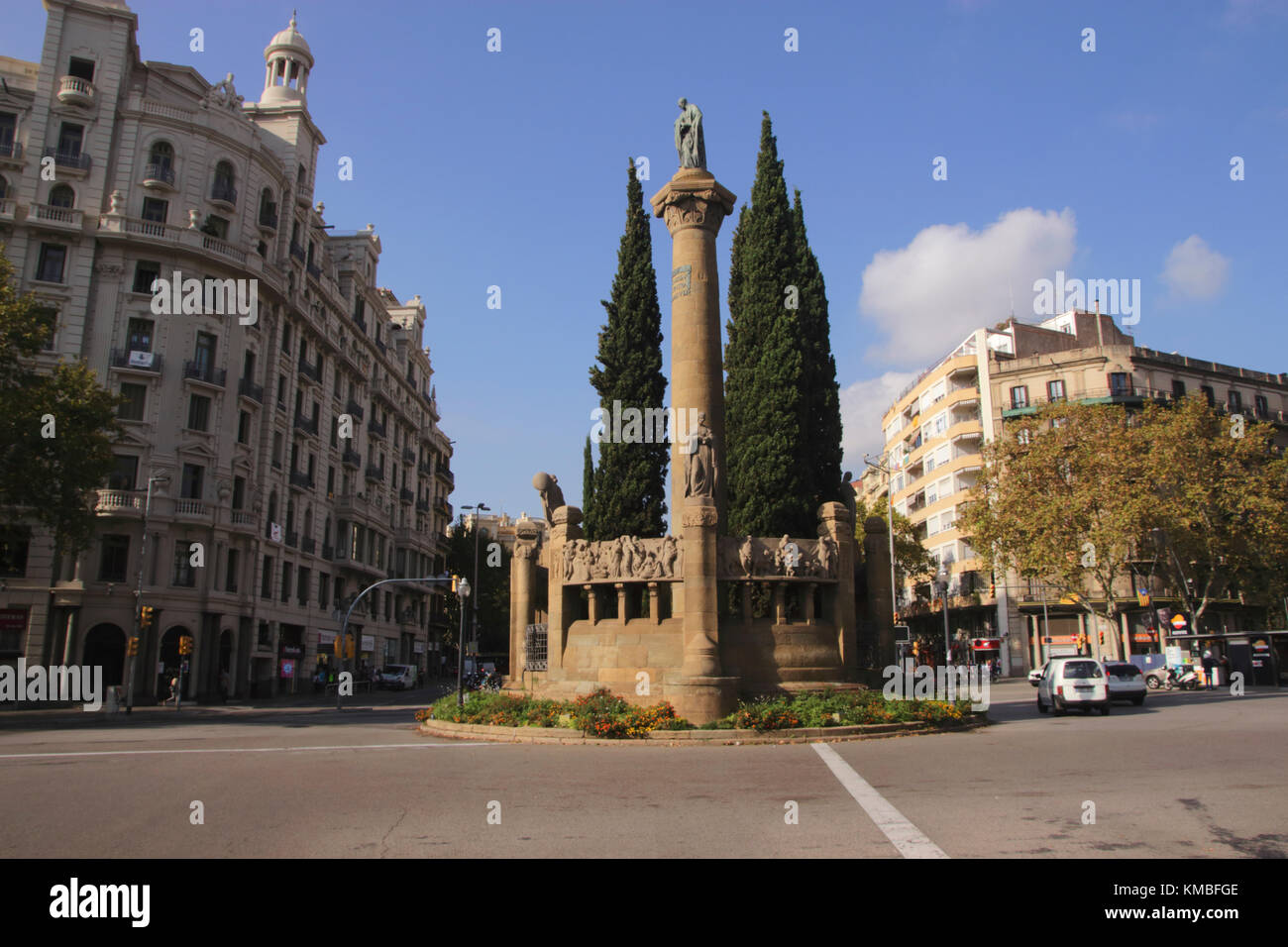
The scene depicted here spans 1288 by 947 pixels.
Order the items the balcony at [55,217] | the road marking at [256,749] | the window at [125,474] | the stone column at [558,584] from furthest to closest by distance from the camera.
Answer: the balcony at [55,217], the window at [125,474], the stone column at [558,584], the road marking at [256,749]

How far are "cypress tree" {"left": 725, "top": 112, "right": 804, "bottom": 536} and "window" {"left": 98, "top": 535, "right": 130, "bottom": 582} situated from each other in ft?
84.3

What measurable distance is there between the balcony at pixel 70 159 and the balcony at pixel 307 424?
1478cm

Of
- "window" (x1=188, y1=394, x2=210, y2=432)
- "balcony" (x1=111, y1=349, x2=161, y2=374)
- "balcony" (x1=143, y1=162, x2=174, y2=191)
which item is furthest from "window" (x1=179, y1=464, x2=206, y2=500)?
"balcony" (x1=143, y1=162, x2=174, y2=191)

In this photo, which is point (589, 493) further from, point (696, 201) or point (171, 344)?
point (171, 344)

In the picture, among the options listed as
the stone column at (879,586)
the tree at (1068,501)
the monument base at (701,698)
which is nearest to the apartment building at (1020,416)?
the tree at (1068,501)

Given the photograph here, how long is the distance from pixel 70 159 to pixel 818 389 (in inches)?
1333

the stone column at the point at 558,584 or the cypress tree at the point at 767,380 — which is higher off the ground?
the cypress tree at the point at 767,380

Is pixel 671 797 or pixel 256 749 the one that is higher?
pixel 671 797

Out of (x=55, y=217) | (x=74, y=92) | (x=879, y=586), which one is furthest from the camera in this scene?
(x=74, y=92)

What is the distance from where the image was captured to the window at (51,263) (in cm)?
3856

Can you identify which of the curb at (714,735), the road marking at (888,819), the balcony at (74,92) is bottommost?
the curb at (714,735)

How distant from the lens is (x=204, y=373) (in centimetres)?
4066

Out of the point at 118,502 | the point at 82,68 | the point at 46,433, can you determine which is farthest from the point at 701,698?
the point at 82,68

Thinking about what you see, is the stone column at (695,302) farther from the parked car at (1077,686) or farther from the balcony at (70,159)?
the balcony at (70,159)
